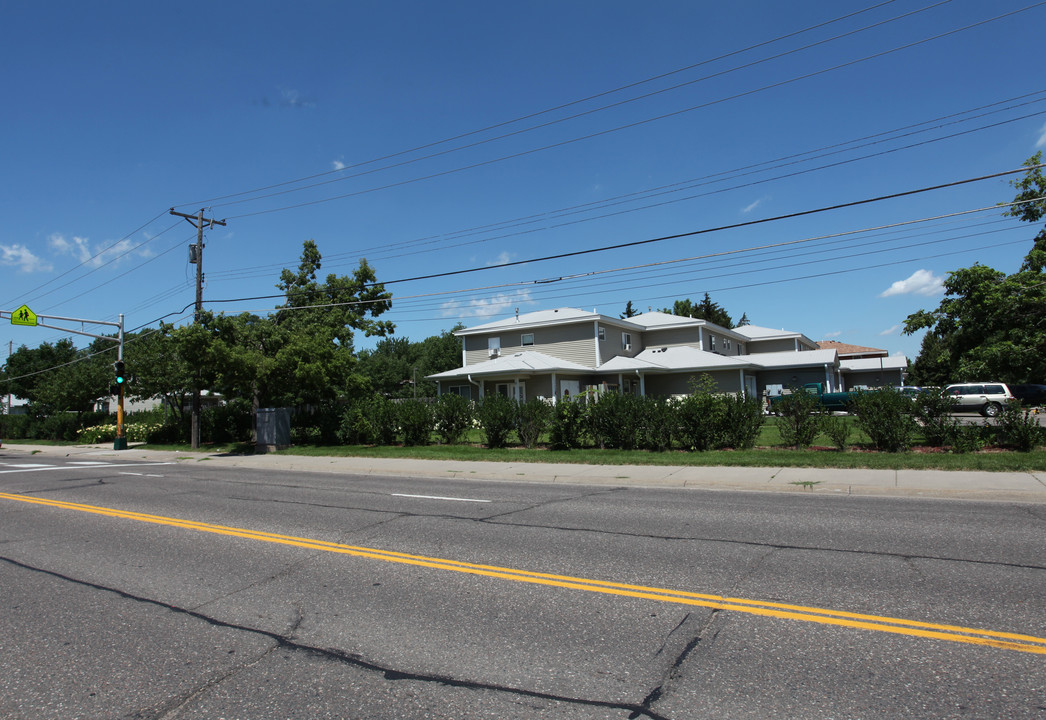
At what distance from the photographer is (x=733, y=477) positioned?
12.7 meters

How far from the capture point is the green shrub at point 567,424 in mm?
19250

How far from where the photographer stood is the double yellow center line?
13.9ft

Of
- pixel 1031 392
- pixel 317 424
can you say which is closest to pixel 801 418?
pixel 317 424

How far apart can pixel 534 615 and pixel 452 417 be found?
17.6m

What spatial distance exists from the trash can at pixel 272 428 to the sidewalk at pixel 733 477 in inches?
186

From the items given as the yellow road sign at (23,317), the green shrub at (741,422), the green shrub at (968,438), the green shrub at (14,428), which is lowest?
the green shrub at (968,438)

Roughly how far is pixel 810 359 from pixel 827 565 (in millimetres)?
36713

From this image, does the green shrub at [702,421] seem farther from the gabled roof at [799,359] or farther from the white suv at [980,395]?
the gabled roof at [799,359]

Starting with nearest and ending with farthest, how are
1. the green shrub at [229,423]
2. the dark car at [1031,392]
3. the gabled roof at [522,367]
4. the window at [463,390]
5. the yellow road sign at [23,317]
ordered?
the yellow road sign at [23,317], the green shrub at [229,423], the gabled roof at [522,367], the dark car at [1031,392], the window at [463,390]

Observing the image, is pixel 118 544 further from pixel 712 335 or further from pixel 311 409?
pixel 712 335

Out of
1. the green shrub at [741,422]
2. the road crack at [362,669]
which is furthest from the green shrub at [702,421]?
the road crack at [362,669]

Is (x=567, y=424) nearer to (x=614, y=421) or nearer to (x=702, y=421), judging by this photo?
(x=614, y=421)

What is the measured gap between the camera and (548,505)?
33.4ft

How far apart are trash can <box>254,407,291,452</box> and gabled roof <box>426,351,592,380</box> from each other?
1044 cm
